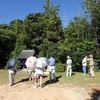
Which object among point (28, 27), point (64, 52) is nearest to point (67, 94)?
point (64, 52)

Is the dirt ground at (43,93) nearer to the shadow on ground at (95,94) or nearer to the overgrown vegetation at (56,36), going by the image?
the shadow on ground at (95,94)

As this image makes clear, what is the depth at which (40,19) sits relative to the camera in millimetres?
33062

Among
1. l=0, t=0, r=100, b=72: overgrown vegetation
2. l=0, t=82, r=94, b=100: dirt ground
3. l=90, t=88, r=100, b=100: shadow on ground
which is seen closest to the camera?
l=0, t=82, r=94, b=100: dirt ground

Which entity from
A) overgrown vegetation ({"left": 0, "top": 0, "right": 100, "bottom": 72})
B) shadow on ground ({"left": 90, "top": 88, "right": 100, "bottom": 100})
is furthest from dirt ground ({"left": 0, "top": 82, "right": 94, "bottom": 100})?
overgrown vegetation ({"left": 0, "top": 0, "right": 100, "bottom": 72})

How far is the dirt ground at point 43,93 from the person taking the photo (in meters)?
11.3

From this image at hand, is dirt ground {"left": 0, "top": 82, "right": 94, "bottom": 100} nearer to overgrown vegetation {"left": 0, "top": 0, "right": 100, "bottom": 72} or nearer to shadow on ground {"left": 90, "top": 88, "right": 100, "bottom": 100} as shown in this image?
shadow on ground {"left": 90, "top": 88, "right": 100, "bottom": 100}

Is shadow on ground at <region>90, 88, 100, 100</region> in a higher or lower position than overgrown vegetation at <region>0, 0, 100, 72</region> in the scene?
lower

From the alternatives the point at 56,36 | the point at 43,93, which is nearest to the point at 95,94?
the point at 43,93

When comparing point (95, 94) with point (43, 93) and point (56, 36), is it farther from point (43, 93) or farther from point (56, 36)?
point (56, 36)

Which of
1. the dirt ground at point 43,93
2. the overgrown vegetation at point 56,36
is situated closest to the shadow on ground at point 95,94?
the dirt ground at point 43,93

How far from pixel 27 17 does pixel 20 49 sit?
6.41m

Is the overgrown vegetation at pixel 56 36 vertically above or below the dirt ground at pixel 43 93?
above

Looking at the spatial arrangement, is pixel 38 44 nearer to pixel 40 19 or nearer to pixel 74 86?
pixel 40 19

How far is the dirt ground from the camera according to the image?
1128 cm
